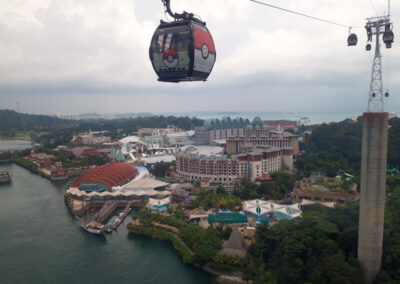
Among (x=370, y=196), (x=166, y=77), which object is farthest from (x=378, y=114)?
(x=166, y=77)

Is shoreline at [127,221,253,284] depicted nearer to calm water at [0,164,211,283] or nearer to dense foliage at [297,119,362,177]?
calm water at [0,164,211,283]

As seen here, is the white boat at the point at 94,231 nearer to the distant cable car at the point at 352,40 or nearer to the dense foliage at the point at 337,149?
the distant cable car at the point at 352,40

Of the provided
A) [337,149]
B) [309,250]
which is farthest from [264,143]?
[309,250]

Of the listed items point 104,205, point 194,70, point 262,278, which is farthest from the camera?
point 104,205

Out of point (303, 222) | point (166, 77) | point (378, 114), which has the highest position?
point (166, 77)

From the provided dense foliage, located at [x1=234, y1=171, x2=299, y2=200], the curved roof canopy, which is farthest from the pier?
dense foliage, located at [x1=234, y1=171, x2=299, y2=200]

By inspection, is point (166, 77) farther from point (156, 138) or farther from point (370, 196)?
point (156, 138)
